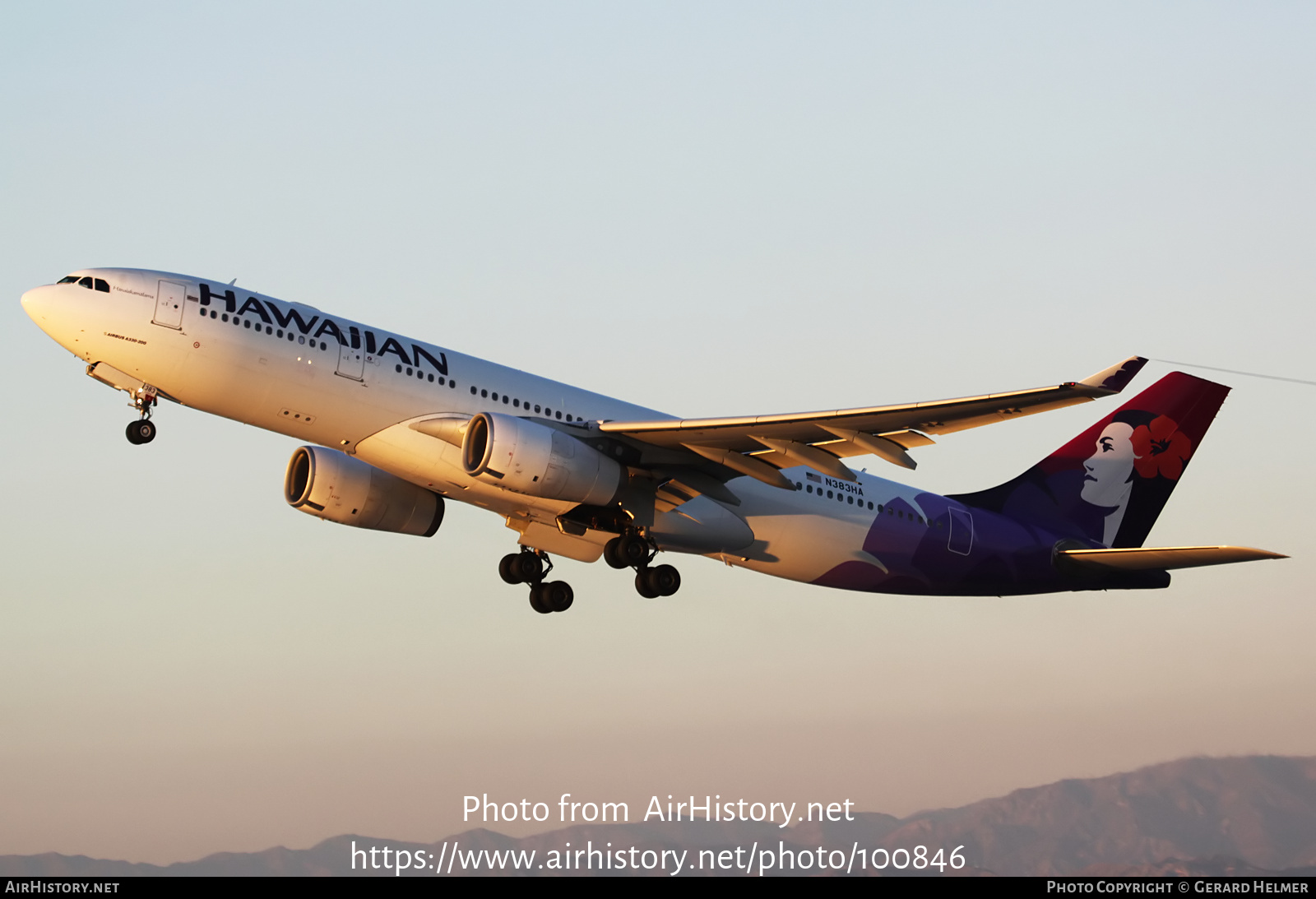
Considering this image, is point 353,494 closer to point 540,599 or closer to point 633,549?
point 540,599

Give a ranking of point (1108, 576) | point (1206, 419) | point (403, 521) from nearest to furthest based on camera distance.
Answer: point (403, 521) < point (1108, 576) < point (1206, 419)

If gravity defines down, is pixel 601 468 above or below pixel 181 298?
below

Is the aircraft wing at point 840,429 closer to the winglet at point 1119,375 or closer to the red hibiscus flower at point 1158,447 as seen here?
the winglet at point 1119,375

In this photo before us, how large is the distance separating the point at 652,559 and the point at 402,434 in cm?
689

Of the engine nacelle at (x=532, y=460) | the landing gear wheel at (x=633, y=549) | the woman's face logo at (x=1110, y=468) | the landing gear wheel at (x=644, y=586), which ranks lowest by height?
the landing gear wheel at (x=644, y=586)

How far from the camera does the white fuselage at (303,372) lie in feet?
101

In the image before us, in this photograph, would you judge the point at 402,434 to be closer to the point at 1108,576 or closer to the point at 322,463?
the point at 322,463

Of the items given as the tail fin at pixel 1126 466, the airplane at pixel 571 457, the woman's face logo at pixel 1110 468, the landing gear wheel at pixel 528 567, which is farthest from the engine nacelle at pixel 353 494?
the woman's face logo at pixel 1110 468

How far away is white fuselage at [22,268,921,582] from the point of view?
30844 millimetres

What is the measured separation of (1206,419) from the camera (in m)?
42.6

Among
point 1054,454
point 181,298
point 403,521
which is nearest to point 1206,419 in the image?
point 1054,454

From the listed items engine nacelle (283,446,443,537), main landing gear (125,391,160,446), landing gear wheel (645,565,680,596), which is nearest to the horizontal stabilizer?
landing gear wheel (645,565,680,596)

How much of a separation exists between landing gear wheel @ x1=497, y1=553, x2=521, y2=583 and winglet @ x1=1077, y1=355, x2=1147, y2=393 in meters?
15.7

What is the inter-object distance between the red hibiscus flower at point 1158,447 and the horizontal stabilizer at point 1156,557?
170 inches
